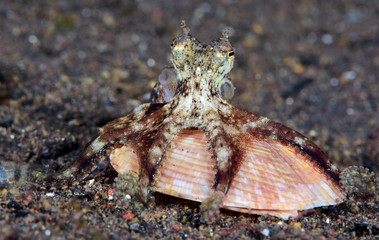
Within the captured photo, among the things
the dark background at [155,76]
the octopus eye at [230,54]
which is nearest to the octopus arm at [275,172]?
the dark background at [155,76]

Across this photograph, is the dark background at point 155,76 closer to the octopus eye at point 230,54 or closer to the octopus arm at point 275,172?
the octopus arm at point 275,172

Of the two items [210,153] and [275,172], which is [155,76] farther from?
[275,172]

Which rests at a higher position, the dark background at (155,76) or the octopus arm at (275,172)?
the dark background at (155,76)

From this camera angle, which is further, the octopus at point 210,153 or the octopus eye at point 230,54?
the octopus eye at point 230,54

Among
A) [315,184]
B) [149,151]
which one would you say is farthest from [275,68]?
[149,151]

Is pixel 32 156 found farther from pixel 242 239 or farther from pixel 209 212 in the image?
pixel 242 239

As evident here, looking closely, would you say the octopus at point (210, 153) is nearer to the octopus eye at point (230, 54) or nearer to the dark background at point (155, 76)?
the octopus eye at point (230, 54)

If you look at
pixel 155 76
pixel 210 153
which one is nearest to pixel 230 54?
pixel 210 153

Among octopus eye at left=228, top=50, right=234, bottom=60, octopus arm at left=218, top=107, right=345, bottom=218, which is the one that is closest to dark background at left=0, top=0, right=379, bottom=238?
octopus arm at left=218, top=107, right=345, bottom=218

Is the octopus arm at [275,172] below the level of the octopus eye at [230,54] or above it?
below

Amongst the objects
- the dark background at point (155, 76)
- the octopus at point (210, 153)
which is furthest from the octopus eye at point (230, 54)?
the dark background at point (155, 76)
